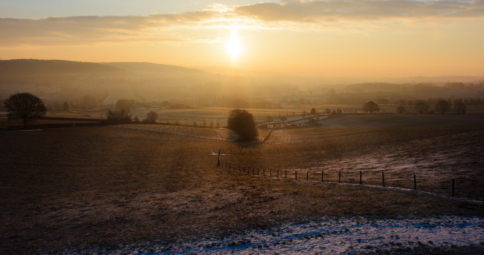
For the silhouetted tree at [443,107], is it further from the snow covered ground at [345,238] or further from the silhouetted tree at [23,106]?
the silhouetted tree at [23,106]

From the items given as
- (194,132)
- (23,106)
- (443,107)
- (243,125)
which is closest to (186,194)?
(194,132)

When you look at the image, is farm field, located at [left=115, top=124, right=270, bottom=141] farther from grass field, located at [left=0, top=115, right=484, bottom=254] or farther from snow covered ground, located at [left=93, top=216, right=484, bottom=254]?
snow covered ground, located at [left=93, top=216, right=484, bottom=254]

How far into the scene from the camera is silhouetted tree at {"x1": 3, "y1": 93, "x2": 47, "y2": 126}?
54.4 meters

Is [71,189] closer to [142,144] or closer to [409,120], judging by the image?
[142,144]

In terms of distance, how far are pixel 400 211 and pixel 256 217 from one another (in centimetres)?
651

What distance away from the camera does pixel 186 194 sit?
1867 centimetres

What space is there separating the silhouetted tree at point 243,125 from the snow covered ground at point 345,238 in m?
51.5

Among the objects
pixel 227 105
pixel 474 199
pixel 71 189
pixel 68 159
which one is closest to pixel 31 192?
pixel 71 189

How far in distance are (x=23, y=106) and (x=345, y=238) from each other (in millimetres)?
64466

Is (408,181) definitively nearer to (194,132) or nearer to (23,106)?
(194,132)

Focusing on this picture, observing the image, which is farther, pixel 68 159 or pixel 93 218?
pixel 68 159

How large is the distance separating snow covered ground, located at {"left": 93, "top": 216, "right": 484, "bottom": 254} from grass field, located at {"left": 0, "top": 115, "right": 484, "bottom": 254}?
0.65 meters

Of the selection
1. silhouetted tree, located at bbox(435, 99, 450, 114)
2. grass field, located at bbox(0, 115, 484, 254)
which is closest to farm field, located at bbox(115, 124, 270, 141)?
grass field, located at bbox(0, 115, 484, 254)

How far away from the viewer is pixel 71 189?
20.6 metres
